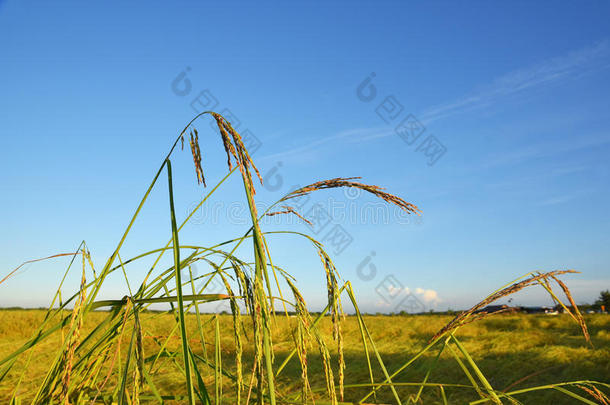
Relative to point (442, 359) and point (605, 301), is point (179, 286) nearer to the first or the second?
point (442, 359)

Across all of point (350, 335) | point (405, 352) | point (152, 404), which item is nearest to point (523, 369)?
point (405, 352)

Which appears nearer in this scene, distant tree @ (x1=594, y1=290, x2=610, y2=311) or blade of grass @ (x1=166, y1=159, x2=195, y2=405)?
blade of grass @ (x1=166, y1=159, x2=195, y2=405)

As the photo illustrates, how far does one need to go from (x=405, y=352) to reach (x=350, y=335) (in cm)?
171

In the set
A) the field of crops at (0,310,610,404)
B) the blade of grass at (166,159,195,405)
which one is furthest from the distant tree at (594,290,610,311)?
the blade of grass at (166,159,195,405)

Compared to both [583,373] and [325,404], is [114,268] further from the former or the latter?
[583,373]

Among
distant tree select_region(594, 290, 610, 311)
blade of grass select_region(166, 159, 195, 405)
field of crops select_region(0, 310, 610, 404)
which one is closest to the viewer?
blade of grass select_region(166, 159, 195, 405)

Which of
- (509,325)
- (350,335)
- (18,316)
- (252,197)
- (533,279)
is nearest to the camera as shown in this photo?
(252,197)

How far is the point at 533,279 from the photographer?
1.21 m

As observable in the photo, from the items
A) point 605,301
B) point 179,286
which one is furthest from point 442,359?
point 605,301

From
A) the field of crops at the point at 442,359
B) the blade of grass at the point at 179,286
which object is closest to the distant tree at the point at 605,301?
the field of crops at the point at 442,359

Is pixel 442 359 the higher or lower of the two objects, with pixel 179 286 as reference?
lower

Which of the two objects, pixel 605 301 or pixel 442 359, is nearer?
pixel 442 359

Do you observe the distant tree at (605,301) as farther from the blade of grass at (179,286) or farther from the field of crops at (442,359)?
the blade of grass at (179,286)

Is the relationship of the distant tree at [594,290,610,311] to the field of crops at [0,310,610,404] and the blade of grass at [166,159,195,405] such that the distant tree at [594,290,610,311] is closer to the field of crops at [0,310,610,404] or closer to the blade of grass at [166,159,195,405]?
the field of crops at [0,310,610,404]
